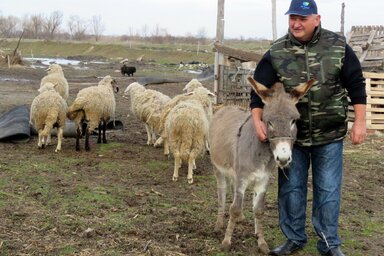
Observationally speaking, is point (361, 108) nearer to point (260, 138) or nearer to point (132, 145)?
point (260, 138)

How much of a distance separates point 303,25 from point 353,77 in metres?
→ 0.71

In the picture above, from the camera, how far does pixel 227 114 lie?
6500mm

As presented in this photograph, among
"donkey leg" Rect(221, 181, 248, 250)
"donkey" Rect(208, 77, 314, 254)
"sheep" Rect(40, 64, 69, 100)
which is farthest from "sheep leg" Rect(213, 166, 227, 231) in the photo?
"sheep" Rect(40, 64, 69, 100)

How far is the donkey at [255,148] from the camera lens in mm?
4680

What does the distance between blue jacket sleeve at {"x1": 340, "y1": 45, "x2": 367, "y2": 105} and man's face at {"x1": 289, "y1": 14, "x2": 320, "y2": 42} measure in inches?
15.6

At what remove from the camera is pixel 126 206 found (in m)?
6.86

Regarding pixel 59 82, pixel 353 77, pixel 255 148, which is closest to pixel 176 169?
pixel 255 148

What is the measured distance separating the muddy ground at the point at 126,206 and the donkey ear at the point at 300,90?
1765 mm

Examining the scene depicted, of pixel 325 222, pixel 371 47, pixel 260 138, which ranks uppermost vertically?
pixel 371 47

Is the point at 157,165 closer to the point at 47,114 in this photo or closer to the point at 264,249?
the point at 47,114

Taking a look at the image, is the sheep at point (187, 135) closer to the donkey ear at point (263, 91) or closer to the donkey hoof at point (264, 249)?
the donkey hoof at point (264, 249)

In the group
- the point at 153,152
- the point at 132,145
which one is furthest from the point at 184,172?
the point at 132,145

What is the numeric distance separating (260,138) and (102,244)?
203 centimetres

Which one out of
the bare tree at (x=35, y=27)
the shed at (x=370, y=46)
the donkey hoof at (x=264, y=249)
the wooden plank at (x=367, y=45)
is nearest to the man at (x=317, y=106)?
the donkey hoof at (x=264, y=249)
